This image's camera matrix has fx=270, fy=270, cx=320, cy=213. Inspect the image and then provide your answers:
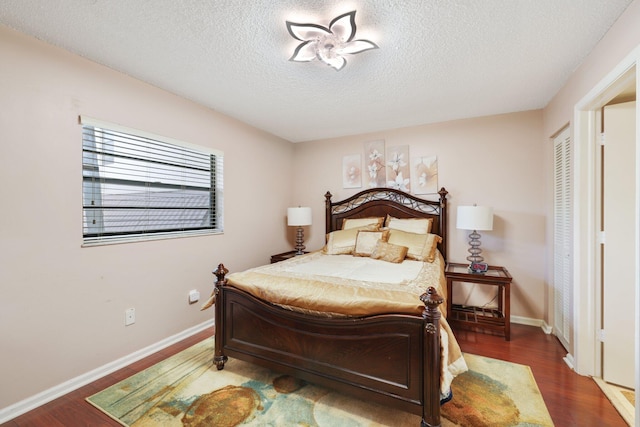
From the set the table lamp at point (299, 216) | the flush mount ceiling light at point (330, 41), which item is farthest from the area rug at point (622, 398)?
the table lamp at point (299, 216)

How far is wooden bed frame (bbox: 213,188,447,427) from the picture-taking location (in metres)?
1.48

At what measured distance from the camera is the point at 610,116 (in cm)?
199

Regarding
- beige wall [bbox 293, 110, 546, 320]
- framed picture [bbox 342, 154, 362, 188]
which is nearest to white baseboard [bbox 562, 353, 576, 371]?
beige wall [bbox 293, 110, 546, 320]

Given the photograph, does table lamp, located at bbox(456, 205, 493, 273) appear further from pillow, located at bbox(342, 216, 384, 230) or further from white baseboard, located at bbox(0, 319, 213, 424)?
white baseboard, located at bbox(0, 319, 213, 424)

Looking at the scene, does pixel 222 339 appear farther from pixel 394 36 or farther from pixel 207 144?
pixel 394 36

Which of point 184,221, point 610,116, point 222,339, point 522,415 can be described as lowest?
point 522,415

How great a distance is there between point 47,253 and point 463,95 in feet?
12.0

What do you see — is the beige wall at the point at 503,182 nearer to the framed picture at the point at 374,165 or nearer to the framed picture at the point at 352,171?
the framed picture at the point at 374,165

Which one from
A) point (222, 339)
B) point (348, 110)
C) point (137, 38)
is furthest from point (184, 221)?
point (348, 110)

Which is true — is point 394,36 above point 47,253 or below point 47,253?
above

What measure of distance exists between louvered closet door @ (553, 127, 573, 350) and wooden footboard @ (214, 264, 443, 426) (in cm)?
169

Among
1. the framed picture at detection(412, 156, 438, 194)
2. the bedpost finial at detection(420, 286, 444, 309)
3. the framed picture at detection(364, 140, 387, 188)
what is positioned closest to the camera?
the bedpost finial at detection(420, 286, 444, 309)

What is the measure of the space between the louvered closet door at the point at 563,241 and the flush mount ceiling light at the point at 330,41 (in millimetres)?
2053

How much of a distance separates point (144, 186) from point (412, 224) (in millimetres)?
2933
